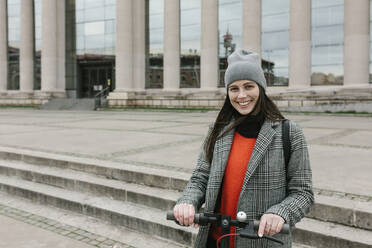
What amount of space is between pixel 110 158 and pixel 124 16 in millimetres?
22566

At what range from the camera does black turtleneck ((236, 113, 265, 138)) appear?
1.99 m

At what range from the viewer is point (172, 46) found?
26.6 meters

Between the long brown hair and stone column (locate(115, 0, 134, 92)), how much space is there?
85.3 feet

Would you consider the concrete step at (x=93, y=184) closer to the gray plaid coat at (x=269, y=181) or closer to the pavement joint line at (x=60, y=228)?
the pavement joint line at (x=60, y=228)

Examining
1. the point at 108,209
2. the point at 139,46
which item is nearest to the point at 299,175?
the point at 108,209

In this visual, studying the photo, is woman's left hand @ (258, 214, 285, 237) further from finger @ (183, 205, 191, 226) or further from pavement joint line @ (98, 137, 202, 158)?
pavement joint line @ (98, 137, 202, 158)

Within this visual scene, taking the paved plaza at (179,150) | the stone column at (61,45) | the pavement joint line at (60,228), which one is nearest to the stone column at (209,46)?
the stone column at (61,45)

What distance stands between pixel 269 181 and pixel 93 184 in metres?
4.04

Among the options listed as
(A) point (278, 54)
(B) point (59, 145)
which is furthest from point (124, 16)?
(B) point (59, 145)

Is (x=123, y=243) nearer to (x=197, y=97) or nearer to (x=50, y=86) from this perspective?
(x=197, y=97)

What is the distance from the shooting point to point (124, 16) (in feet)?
89.4

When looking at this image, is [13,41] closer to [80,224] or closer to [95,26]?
[95,26]

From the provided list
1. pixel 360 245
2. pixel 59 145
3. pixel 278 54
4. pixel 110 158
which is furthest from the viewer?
pixel 278 54

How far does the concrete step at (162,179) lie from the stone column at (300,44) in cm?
1866
